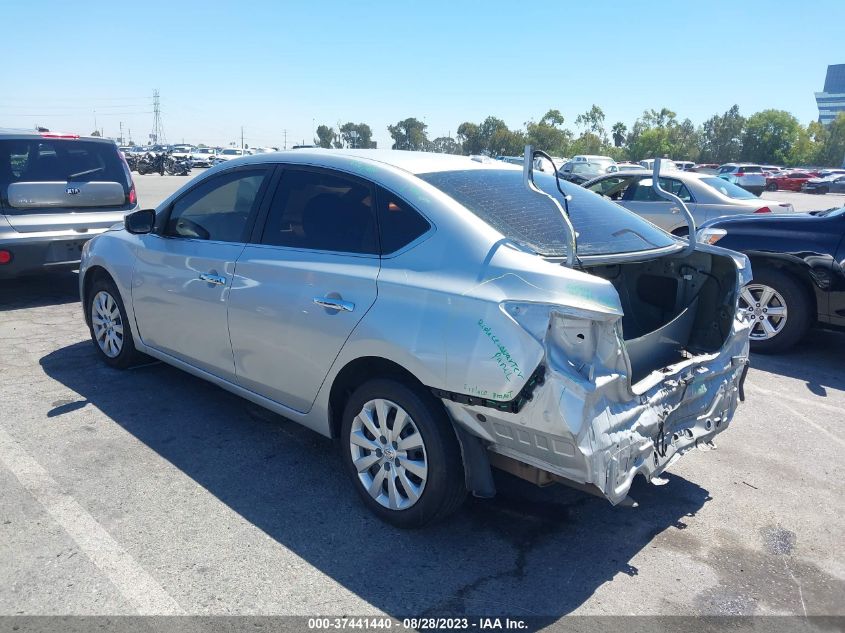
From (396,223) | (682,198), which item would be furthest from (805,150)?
(396,223)

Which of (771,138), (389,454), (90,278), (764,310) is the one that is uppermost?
(771,138)

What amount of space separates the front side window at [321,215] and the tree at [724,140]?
97784 mm

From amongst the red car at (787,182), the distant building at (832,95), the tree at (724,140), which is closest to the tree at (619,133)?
the tree at (724,140)

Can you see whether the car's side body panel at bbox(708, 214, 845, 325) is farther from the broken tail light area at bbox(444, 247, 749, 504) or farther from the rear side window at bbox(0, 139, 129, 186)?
the rear side window at bbox(0, 139, 129, 186)

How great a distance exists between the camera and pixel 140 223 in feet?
15.0

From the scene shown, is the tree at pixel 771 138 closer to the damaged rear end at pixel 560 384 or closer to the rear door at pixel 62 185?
the rear door at pixel 62 185

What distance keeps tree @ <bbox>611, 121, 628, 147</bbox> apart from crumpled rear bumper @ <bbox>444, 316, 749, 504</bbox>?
107 meters

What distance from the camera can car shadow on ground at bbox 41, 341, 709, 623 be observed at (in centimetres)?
280

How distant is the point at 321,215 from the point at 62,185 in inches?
201

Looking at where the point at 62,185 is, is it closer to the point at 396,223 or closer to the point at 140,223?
the point at 140,223

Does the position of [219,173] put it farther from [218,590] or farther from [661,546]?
[661,546]

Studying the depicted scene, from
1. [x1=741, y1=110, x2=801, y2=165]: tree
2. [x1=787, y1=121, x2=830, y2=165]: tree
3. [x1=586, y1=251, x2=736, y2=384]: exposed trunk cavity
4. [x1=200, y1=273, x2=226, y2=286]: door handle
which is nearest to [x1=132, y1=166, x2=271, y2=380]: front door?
[x1=200, y1=273, x2=226, y2=286]: door handle

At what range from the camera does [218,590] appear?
2.74m

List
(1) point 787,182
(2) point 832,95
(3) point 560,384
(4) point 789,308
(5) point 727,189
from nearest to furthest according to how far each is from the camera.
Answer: (3) point 560,384
(4) point 789,308
(5) point 727,189
(1) point 787,182
(2) point 832,95
